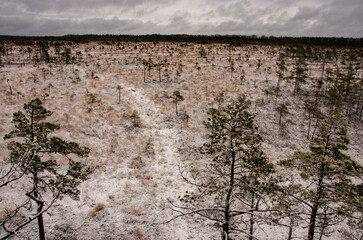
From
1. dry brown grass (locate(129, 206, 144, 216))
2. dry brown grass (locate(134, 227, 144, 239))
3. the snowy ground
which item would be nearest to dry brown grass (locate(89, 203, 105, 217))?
the snowy ground

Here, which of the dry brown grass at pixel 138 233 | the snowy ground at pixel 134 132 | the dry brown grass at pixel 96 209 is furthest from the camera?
the dry brown grass at pixel 96 209

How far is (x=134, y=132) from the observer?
2439cm

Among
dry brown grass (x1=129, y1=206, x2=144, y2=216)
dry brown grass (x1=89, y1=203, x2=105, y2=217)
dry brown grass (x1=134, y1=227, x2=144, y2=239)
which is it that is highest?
dry brown grass (x1=89, y1=203, x2=105, y2=217)

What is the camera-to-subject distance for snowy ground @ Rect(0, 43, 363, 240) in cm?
1475

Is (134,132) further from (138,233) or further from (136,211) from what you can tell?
(138,233)

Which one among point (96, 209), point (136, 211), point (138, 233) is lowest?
point (138, 233)

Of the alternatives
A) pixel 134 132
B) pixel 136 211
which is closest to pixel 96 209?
pixel 136 211

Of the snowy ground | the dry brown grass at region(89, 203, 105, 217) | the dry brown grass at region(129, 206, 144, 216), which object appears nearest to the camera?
the snowy ground

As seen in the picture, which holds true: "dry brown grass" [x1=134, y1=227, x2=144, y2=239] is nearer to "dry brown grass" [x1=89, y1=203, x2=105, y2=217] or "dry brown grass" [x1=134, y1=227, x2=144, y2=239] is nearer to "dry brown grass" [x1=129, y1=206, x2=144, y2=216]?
"dry brown grass" [x1=129, y1=206, x2=144, y2=216]

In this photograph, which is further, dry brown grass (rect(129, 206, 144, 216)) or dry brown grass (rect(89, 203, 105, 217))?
dry brown grass (rect(129, 206, 144, 216))

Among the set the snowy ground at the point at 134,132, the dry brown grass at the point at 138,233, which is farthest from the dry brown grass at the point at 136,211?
the dry brown grass at the point at 138,233

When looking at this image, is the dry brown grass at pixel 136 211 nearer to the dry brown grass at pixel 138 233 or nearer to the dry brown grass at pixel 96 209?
the dry brown grass at pixel 138 233

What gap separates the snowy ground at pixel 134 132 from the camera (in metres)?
14.8

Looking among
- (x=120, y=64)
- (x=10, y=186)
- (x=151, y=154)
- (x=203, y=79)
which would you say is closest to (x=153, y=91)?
(x=203, y=79)
